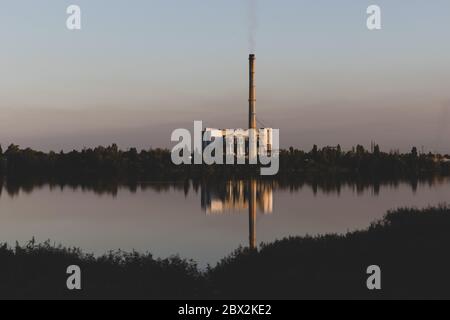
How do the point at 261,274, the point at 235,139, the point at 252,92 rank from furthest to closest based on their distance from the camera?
the point at 235,139, the point at 252,92, the point at 261,274

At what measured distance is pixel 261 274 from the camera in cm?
1812

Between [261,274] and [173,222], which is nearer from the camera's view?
[261,274]

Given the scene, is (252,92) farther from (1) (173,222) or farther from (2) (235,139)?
(1) (173,222)

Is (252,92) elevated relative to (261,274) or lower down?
elevated

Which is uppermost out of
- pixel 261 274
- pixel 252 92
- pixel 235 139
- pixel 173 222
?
pixel 252 92

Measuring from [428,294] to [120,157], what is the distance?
5163 inches

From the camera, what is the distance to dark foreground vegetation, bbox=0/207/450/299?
1546cm

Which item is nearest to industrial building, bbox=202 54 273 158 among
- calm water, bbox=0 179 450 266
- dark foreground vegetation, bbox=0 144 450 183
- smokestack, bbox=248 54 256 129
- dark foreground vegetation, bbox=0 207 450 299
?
dark foreground vegetation, bbox=0 144 450 183

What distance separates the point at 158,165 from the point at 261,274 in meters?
124

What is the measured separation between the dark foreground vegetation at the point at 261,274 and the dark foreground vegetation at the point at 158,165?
345 feet

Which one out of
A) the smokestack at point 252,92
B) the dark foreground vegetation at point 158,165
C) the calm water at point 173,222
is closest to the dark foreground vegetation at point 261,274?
the calm water at point 173,222

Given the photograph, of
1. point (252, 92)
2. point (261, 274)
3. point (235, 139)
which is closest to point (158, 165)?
point (235, 139)

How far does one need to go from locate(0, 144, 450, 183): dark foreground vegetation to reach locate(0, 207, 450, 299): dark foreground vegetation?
10502cm
